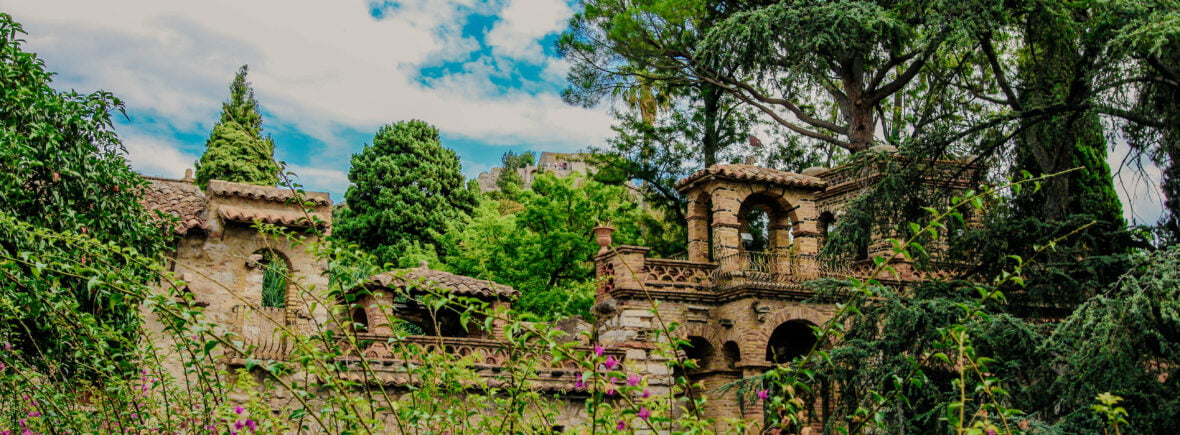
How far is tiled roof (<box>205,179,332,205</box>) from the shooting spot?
45.5 feet

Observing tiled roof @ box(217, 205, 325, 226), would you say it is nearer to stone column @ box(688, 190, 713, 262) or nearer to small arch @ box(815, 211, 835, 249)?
stone column @ box(688, 190, 713, 262)

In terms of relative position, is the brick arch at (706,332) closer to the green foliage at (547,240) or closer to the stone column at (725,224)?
the stone column at (725,224)

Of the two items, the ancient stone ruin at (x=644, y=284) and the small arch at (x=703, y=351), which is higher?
the ancient stone ruin at (x=644, y=284)

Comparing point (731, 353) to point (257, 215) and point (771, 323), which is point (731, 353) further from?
point (257, 215)

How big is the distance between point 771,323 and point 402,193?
15.5m

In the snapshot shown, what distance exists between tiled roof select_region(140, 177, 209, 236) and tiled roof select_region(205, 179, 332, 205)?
0.29 metres

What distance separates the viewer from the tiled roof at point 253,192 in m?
13.9

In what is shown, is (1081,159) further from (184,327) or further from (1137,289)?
(184,327)

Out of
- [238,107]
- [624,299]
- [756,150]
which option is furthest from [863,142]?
[238,107]

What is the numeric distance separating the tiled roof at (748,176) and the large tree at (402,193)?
10992mm

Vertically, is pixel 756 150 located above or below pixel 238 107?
below

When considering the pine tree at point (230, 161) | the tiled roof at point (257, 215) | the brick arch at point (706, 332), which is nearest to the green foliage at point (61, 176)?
the tiled roof at point (257, 215)

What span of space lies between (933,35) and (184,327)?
42.1ft

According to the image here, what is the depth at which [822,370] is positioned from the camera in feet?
31.4
